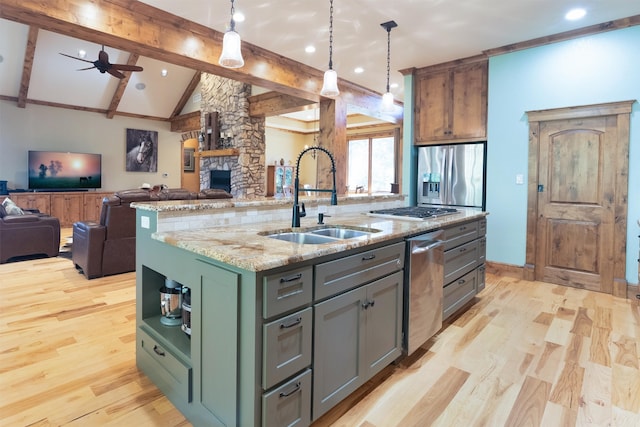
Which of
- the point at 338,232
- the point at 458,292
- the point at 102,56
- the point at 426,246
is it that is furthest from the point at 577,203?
the point at 102,56

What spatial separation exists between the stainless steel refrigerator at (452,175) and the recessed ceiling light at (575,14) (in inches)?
60.0

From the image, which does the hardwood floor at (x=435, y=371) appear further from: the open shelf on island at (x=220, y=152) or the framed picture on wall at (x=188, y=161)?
the framed picture on wall at (x=188, y=161)

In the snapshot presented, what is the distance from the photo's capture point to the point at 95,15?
3.18 meters

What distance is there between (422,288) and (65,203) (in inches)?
341

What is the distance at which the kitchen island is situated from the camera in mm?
1350

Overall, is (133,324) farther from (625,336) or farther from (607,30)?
(607,30)

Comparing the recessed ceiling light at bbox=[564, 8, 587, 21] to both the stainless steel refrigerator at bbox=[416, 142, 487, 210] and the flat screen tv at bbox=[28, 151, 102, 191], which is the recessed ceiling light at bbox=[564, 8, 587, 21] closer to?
the stainless steel refrigerator at bbox=[416, 142, 487, 210]

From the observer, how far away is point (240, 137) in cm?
781

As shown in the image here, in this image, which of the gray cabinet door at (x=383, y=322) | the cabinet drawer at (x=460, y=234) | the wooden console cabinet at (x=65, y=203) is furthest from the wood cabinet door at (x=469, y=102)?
the wooden console cabinet at (x=65, y=203)

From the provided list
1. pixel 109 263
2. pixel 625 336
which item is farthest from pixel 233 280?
pixel 109 263

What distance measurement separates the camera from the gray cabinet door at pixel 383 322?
1873 millimetres

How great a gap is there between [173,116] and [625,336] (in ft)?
34.5

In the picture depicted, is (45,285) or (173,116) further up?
(173,116)

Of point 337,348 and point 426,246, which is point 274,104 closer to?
point 426,246
